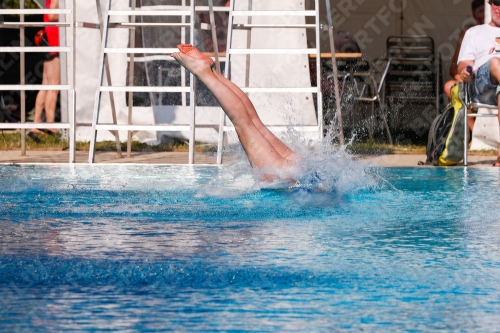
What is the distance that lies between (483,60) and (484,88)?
0.28 m

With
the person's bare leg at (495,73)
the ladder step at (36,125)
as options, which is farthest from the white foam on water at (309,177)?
the ladder step at (36,125)

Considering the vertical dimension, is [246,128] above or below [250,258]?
above

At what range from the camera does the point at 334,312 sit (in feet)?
6.01

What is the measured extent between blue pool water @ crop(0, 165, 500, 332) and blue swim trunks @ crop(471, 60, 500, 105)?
203 cm

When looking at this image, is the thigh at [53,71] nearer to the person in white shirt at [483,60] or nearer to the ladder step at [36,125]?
the ladder step at [36,125]

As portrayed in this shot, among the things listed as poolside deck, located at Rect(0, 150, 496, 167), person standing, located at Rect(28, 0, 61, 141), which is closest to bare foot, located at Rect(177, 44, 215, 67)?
poolside deck, located at Rect(0, 150, 496, 167)

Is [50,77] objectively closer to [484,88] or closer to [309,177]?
[484,88]

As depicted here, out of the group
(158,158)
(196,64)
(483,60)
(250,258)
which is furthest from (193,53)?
(483,60)

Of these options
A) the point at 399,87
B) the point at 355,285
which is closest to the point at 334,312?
the point at 355,285

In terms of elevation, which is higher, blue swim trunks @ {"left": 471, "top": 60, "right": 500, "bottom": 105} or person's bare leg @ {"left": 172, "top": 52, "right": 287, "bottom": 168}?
blue swim trunks @ {"left": 471, "top": 60, "right": 500, "bottom": 105}

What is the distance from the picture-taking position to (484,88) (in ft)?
20.3

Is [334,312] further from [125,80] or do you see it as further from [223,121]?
[125,80]

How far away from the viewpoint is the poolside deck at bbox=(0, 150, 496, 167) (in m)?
6.32

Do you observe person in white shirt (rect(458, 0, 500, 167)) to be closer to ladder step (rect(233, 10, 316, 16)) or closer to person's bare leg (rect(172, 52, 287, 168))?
ladder step (rect(233, 10, 316, 16))
